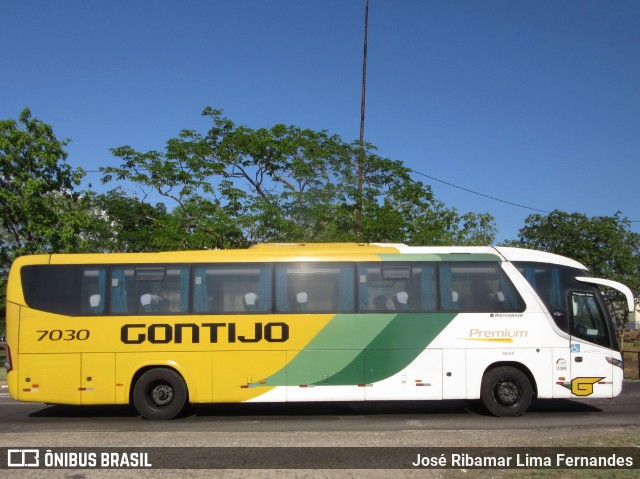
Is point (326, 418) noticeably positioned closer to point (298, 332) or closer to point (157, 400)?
point (298, 332)

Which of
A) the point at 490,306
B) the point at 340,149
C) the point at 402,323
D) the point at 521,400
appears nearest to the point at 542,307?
the point at 490,306

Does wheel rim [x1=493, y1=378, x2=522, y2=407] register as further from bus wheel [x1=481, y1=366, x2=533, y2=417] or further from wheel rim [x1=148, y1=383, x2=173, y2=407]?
wheel rim [x1=148, y1=383, x2=173, y2=407]

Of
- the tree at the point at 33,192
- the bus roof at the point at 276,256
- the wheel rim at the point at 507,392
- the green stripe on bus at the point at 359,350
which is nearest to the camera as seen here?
the green stripe on bus at the point at 359,350

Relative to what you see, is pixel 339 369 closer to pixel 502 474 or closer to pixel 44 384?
pixel 502 474

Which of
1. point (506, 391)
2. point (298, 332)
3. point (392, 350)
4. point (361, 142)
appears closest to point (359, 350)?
point (392, 350)

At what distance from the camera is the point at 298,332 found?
10.5 m

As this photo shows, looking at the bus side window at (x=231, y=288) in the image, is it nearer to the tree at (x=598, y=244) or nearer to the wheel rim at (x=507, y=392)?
the wheel rim at (x=507, y=392)

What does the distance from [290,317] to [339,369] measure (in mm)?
1245

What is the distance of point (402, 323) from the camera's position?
34.6 feet

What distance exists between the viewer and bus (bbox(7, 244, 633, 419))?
1046 centimetres

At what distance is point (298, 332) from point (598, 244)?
27451mm

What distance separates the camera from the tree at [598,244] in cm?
3234

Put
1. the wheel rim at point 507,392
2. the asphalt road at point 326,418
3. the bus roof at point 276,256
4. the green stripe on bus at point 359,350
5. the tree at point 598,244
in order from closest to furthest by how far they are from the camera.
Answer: the asphalt road at point 326,418 → the green stripe on bus at point 359,350 → the wheel rim at point 507,392 → the bus roof at point 276,256 → the tree at point 598,244

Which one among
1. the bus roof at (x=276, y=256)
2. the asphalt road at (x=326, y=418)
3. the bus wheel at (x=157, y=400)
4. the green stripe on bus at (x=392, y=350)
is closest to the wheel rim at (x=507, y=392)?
the asphalt road at (x=326, y=418)
